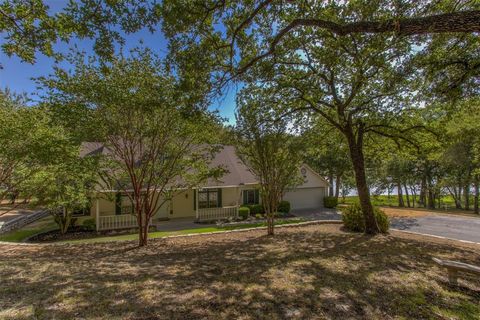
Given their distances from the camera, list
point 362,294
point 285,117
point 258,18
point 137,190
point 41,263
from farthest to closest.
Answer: point 285,117 → point 137,190 → point 258,18 → point 41,263 → point 362,294

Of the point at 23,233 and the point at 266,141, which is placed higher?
the point at 266,141

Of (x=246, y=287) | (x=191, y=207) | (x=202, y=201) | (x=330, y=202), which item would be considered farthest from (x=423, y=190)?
(x=246, y=287)

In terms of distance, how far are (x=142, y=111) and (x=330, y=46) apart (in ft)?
18.9

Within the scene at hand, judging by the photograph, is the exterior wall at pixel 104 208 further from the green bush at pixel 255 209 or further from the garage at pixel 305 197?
the garage at pixel 305 197

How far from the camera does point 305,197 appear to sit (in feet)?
76.7

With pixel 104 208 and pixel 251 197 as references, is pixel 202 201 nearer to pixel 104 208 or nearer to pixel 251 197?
pixel 251 197

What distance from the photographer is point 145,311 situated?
3254mm

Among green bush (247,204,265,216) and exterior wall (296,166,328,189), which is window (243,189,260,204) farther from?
exterior wall (296,166,328,189)

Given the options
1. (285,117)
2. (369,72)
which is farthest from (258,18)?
(369,72)

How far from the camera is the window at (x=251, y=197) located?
20.7 m

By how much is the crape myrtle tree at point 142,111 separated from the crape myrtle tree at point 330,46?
1.32 metres

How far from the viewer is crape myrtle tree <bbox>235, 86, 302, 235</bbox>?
9273mm

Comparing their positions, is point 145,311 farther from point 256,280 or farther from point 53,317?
point 256,280

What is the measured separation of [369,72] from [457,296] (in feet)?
23.6
